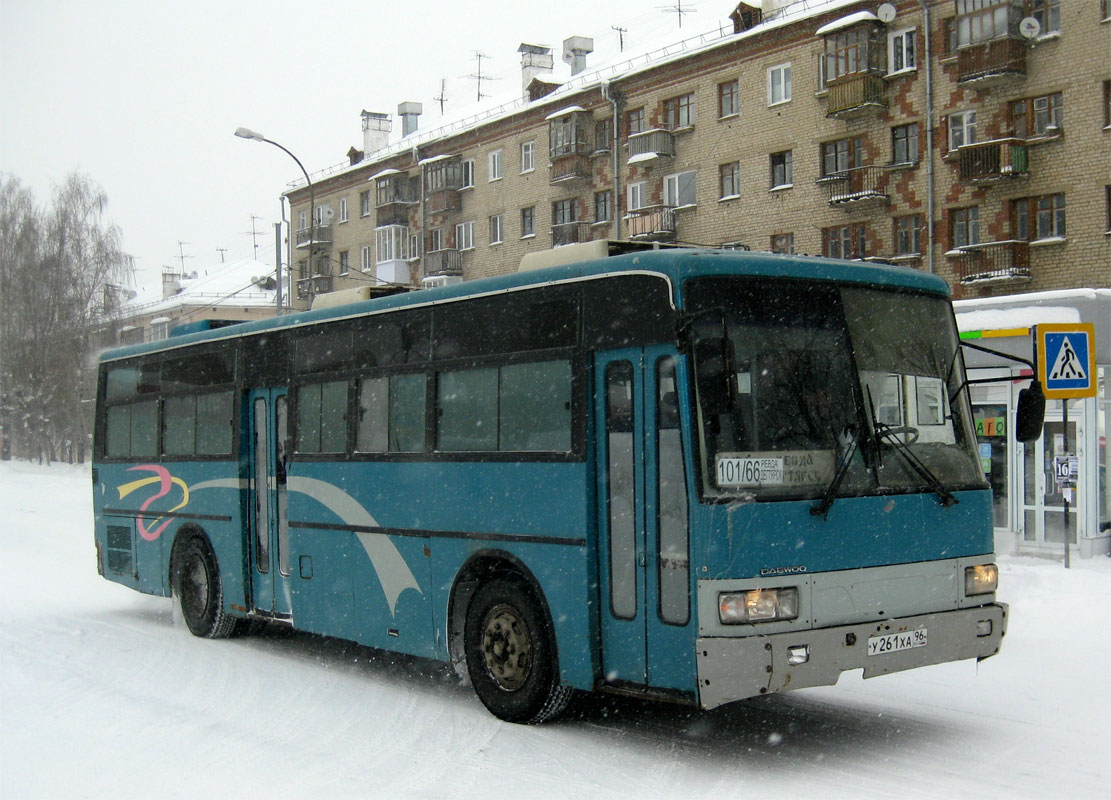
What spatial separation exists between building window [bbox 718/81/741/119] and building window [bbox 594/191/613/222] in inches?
220

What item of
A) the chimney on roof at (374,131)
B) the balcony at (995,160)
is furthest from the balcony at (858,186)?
the chimney on roof at (374,131)

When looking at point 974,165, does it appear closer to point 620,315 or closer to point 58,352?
point 620,315

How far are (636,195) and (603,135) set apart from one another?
3.03m

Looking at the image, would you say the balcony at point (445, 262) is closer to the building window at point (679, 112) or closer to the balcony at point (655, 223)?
the balcony at point (655, 223)

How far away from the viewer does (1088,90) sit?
99.8ft

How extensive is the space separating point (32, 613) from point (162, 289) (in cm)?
10008

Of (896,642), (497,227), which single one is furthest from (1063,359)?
(497,227)

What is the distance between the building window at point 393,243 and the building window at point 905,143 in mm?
25346

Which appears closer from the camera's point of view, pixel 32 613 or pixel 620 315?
pixel 620 315

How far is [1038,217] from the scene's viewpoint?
31656 mm

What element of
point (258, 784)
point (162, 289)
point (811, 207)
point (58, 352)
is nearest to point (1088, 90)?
point (811, 207)

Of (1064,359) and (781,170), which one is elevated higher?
(781,170)

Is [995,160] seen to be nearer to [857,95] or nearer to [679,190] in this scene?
[857,95]

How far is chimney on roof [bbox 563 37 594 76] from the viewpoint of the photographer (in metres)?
51.8
